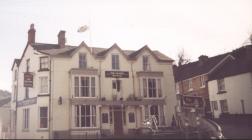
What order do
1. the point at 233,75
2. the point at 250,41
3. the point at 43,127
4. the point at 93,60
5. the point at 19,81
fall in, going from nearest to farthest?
the point at 43,127, the point at 93,60, the point at 19,81, the point at 233,75, the point at 250,41

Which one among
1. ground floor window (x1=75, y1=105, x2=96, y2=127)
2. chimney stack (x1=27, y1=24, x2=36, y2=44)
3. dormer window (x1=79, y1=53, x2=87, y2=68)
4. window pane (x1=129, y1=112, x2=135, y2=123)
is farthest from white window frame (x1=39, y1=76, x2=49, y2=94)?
window pane (x1=129, y1=112, x2=135, y2=123)

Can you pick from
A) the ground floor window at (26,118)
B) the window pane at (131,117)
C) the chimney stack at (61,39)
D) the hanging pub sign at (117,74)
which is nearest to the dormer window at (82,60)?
the hanging pub sign at (117,74)

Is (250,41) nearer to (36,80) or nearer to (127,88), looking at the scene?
(127,88)

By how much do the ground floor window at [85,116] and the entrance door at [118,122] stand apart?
263 cm

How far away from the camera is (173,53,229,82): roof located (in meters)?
50.4

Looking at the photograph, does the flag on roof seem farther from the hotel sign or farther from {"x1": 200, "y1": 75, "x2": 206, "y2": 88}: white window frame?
{"x1": 200, "y1": 75, "x2": 206, "y2": 88}: white window frame

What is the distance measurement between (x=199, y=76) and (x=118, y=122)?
2014 cm

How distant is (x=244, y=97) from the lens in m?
40.7

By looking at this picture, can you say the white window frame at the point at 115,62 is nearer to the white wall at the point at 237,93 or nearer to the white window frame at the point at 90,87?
the white window frame at the point at 90,87

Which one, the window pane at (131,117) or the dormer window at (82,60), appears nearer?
the dormer window at (82,60)

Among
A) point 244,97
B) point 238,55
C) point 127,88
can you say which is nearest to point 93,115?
point 127,88

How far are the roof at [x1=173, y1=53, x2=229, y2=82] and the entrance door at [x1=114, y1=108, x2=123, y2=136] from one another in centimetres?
1919

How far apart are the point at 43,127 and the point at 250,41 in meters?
34.4

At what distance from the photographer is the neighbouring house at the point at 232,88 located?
133ft
